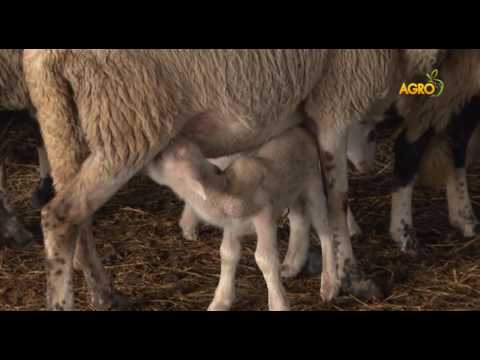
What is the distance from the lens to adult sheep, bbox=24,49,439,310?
4.16 metres

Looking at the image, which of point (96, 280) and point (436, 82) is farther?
point (436, 82)

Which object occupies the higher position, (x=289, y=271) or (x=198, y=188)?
(x=198, y=188)

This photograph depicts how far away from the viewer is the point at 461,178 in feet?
20.3

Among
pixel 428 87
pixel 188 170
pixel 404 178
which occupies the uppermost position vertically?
pixel 428 87

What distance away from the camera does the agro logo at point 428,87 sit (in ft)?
17.6

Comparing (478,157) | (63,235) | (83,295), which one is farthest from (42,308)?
(478,157)

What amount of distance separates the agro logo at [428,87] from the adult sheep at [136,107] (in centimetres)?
65

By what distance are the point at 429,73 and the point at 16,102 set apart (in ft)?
8.28

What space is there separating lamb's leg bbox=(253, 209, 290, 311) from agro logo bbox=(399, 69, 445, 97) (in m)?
1.35

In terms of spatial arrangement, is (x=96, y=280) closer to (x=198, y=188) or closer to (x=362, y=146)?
(x=198, y=188)

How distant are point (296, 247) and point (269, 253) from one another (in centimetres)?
78

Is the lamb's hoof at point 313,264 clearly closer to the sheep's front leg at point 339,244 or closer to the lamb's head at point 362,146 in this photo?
the sheep's front leg at point 339,244

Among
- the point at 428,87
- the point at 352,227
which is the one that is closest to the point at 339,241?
the point at 352,227

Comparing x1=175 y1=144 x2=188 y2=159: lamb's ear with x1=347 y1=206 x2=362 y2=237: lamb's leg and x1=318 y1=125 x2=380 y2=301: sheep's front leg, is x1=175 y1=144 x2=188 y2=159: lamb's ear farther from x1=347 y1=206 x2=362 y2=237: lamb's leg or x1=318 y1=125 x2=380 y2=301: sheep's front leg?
x1=347 y1=206 x2=362 y2=237: lamb's leg
